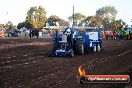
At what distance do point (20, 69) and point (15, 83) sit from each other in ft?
11.0

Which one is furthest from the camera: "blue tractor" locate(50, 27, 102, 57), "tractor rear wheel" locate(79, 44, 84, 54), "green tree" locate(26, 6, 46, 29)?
"green tree" locate(26, 6, 46, 29)

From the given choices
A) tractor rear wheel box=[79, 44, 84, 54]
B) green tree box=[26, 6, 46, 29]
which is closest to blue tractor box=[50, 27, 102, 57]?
tractor rear wheel box=[79, 44, 84, 54]

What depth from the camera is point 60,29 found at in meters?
20.7

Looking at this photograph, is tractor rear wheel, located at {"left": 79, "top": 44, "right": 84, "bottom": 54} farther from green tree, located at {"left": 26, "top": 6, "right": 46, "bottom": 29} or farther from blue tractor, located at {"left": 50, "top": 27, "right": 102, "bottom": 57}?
green tree, located at {"left": 26, "top": 6, "right": 46, "bottom": 29}

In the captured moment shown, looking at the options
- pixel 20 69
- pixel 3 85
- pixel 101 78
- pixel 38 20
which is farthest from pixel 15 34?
pixel 101 78

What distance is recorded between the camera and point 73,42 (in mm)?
20406

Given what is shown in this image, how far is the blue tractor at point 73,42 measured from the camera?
63.7 feet

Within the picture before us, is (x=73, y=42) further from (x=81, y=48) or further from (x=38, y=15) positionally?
(x=38, y=15)

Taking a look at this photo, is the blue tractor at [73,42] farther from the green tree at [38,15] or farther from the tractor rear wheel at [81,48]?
the green tree at [38,15]

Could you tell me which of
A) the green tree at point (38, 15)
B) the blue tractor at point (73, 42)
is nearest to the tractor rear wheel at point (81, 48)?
the blue tractor at point (73, 42)

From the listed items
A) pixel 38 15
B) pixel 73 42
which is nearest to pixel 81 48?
pixel 73 42

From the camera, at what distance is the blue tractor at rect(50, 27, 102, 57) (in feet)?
63.7

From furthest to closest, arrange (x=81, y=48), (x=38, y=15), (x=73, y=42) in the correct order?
1. (x=38, y=15)
2. (x=81, y=48)
3. (x=73, y=42)

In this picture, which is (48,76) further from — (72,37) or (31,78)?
(72,37)
